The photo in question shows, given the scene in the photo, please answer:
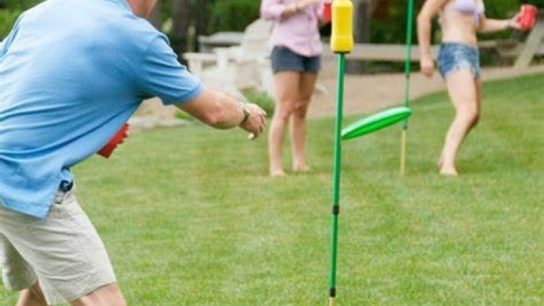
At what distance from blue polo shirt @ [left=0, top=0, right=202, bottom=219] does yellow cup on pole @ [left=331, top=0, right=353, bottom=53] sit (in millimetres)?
1382

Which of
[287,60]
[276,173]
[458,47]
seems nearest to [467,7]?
[458,47]

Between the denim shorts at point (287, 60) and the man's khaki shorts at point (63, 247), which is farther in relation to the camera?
the denim shorts at point (287, 60)

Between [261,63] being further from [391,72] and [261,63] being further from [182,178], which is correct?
[182,178]

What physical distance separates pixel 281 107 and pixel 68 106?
627 cm

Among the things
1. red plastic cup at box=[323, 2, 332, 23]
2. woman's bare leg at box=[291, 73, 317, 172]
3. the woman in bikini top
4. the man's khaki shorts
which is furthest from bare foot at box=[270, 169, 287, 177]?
the man's khaki shorts

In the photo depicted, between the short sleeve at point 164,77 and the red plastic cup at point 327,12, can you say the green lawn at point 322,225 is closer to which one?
the red plastic cup at point 327,12

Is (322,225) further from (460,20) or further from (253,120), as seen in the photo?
(253,120)

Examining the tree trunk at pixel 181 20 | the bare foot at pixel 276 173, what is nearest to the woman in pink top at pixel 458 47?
the bare foot at pixel 276 173

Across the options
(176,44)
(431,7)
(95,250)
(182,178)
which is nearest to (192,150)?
(182,178)

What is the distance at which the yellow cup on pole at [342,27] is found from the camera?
5820 millimetres

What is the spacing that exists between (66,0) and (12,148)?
47 centimetres

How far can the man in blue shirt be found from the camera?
14.7 feet

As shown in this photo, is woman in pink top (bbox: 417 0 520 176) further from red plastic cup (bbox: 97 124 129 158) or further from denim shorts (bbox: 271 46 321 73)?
red plastic cup (bbox: 97 124 129 158)

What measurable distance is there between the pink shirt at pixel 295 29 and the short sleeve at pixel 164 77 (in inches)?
236
